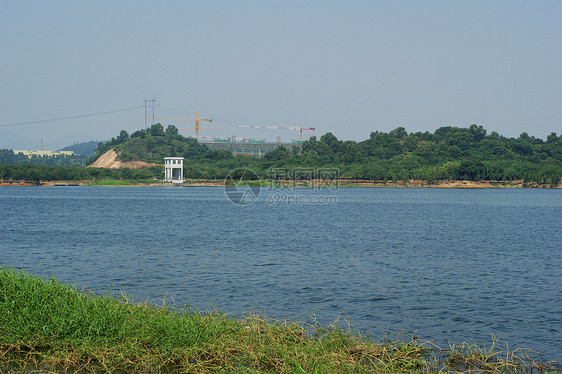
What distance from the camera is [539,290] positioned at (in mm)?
19594

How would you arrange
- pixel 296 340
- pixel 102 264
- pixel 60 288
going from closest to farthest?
pixel 296 340 → pixel 60 288 → pixel 102 264

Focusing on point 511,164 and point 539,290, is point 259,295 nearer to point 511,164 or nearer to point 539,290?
point 539,290

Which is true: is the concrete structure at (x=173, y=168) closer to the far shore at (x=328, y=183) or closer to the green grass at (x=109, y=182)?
the far shore at (x=328, y=183)

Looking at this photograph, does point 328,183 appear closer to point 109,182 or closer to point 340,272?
point 109,182

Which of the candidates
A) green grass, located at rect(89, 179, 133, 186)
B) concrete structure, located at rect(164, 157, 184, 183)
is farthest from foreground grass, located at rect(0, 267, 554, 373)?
green grass, located at rect(89, 179, 133, 186)

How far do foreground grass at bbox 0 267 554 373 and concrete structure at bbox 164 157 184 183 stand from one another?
168m

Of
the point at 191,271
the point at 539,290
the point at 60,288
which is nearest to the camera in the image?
the point at 60,288

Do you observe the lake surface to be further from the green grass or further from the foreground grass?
the green grass

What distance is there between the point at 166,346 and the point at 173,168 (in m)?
176

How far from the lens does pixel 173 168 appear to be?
182 metres

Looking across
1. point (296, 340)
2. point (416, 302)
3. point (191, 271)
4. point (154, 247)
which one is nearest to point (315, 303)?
point (416, 302)

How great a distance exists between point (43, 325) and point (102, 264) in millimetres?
13992

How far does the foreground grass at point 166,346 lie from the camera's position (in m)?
9.55

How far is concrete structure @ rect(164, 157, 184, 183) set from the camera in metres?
177
